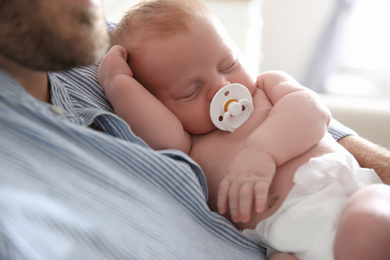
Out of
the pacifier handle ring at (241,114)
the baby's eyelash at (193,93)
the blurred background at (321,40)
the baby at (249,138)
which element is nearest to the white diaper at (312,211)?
the baby at (249,138)

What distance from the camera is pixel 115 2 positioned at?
2475 millimetres

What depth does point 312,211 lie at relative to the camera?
763 mm

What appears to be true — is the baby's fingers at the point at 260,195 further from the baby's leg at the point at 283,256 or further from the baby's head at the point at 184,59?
the baby's head at the point at 184,59

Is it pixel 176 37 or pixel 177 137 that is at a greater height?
pixel 176 37

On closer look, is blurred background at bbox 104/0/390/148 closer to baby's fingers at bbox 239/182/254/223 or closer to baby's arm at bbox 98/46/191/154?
baby's arm at bbox 98/46/191/154

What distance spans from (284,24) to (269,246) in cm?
247

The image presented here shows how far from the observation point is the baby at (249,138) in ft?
2.42

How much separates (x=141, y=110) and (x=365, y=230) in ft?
1.74

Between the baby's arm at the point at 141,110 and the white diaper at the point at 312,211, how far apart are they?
27 centimetres

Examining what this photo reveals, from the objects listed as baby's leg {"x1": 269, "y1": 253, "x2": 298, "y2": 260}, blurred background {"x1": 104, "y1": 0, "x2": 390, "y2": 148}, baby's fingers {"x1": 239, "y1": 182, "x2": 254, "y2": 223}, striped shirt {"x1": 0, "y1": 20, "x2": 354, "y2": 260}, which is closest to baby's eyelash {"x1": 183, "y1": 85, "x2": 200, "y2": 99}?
striped shirt {"x1": 0, "y1": 20, "x2": 354, "y2": 260}

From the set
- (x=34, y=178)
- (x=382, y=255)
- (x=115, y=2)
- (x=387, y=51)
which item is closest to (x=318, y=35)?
(x=387, y=51)

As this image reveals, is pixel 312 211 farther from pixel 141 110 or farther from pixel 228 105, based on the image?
pixel 141 110

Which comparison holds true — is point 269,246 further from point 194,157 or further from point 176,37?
point 176,37

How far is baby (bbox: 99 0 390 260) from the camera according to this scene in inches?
29.0
